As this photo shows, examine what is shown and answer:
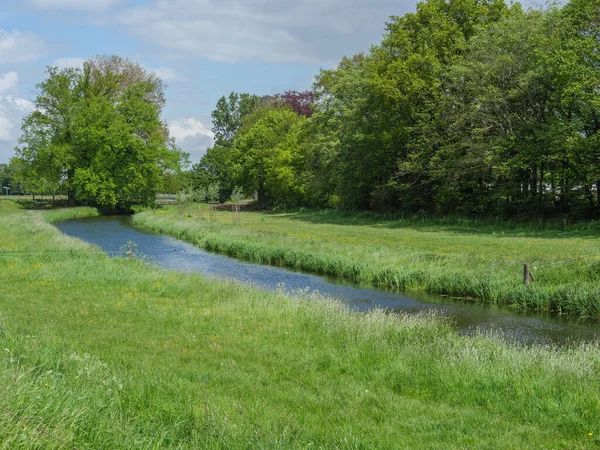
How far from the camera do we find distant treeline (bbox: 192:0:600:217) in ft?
112

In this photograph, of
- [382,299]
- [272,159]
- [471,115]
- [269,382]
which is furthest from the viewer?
[272,159]

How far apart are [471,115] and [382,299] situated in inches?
950

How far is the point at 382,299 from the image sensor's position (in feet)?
66.7

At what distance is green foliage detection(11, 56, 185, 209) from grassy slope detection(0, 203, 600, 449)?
56.6 meters

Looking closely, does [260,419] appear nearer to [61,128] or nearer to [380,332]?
[380,332]

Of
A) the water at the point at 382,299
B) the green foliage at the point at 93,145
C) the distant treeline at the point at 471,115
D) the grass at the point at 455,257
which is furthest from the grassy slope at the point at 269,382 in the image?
the green foliage at the point at 93,145

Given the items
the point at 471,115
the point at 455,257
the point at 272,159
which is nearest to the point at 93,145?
the point at 272,159

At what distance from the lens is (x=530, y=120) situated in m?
37.7

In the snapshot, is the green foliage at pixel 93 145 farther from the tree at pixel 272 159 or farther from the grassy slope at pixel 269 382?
the grassy slope at pixel 269 382

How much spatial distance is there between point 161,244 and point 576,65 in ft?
99.9

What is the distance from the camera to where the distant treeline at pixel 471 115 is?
34.1m

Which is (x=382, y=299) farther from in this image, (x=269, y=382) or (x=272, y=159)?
(x=272, y=159)

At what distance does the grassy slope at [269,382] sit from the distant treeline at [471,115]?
86.0 feet

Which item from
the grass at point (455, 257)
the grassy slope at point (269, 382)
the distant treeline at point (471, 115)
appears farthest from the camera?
the distant treeline at point (471, 115)
